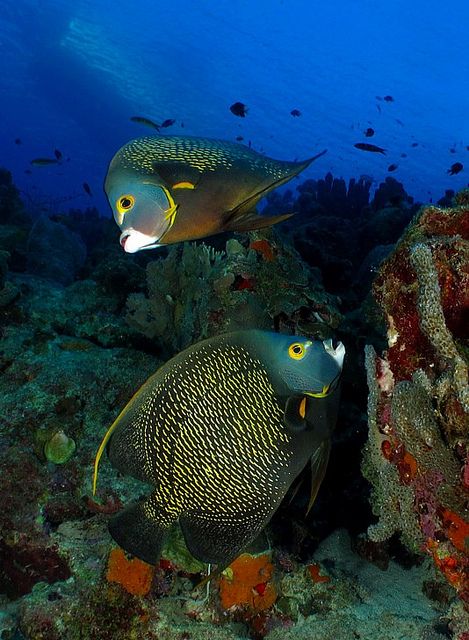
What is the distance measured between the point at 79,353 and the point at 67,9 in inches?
2325

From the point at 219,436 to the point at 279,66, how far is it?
61012 millimetres

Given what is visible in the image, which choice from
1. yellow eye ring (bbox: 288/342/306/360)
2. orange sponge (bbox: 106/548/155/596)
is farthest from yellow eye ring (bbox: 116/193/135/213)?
orange sponge (bbox: 106/548/155/596)

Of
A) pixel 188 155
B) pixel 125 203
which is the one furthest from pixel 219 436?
pixel 188 155

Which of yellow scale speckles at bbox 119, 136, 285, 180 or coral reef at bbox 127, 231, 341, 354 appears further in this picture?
coral reef at bbox 127, 231, 341, 354

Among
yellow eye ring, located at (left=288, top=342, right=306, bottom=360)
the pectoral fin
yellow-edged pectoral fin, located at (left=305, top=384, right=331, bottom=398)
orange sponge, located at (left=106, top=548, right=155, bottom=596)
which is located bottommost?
orange sponge, located at (left=106, top=548, right=155, bottom=596)

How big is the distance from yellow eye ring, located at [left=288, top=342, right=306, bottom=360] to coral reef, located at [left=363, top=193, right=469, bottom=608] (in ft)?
1.78

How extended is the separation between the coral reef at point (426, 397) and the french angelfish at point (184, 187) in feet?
2.25

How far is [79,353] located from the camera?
4652 mm

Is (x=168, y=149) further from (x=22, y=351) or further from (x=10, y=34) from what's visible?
(x=10, y=34)

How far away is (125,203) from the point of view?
1521mm

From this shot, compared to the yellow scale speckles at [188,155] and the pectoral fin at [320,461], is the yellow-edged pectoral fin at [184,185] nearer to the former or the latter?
the yellow scale speckles at [188,155]

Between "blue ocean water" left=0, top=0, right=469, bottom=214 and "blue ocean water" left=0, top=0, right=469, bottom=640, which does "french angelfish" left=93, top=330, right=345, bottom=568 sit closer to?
"blue ocean water" left=0, top=0, right=469, bottom=640

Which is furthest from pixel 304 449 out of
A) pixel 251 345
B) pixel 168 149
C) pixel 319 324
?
pixel 319 324

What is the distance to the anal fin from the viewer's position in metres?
1.73
